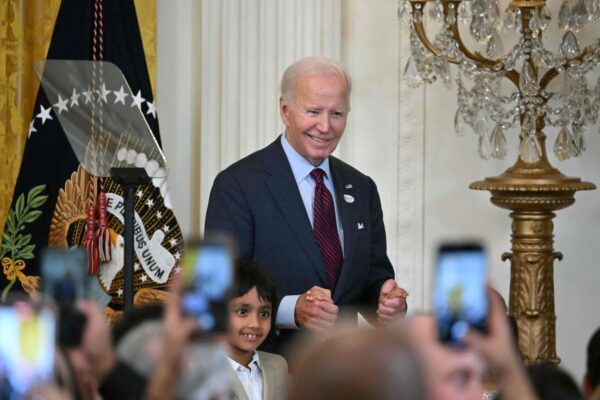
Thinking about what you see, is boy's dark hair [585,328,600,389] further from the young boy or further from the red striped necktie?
the red striped necktie

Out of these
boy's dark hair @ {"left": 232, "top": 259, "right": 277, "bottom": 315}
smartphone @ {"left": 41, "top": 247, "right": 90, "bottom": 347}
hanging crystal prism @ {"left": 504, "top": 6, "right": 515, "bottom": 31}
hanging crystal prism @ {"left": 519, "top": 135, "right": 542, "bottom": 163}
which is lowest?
boy's dark hair @ {"left": 232, "top": 259, "right": 277, "bottom": 315}

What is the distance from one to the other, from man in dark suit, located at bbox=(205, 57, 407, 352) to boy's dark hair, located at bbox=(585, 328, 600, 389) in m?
1.54

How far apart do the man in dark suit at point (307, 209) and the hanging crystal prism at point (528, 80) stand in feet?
3.19

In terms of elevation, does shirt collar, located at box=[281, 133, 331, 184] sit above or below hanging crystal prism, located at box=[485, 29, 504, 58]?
below

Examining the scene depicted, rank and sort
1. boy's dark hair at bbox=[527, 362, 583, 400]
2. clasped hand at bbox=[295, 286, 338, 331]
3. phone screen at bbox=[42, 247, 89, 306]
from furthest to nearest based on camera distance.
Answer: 1. clasped hand at bbox=[295, 286, 338, 331]
2. boy's dark hair at bbox=[527, 362, 583, 400]
3. phone screen at bbox=[42, 247, 89, 306]

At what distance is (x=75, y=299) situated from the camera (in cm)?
118

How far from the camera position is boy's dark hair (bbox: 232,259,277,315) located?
333cm

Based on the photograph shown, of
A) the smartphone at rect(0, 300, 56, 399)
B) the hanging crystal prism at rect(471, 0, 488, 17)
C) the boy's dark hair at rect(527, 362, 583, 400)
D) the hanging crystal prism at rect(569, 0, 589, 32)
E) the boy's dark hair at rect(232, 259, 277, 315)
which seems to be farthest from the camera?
the hanging crystal prism at rect(569, 0, 589, 32)

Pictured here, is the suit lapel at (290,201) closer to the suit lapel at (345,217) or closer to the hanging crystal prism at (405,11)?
the suit lapel at (345,217)

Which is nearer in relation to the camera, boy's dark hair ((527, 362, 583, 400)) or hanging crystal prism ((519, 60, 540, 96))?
boy's dark hair ((527, 362, 583, 400))

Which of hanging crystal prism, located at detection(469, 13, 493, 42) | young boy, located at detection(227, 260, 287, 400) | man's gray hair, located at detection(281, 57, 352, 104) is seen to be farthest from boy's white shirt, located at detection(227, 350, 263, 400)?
hanging crystal prism, located at detection(469, 13, 493, 42)

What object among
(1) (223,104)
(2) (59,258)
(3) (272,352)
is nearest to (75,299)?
(2) (59,258)

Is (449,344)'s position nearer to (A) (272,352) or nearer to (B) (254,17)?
(A) (272,352)

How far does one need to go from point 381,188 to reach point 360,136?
215mm
